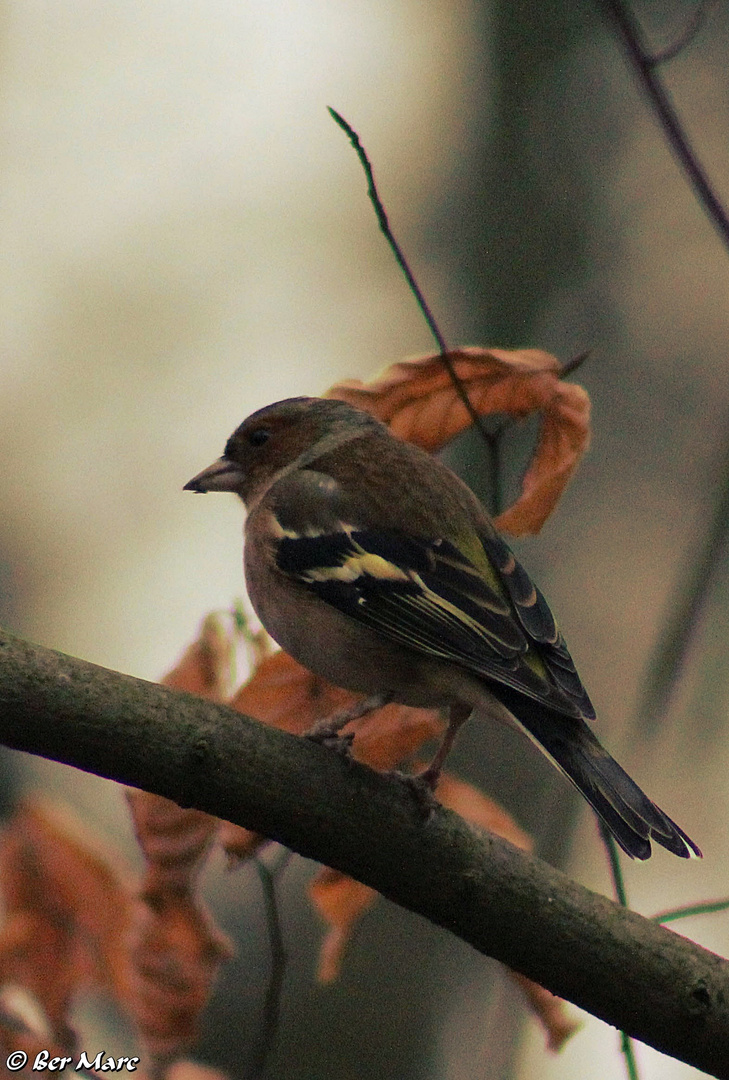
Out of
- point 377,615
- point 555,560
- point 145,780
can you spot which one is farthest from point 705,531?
point 555,560

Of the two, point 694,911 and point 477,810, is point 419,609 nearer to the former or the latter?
point 477,810

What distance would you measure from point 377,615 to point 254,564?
0.56 metres

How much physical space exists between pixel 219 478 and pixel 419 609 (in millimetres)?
1362

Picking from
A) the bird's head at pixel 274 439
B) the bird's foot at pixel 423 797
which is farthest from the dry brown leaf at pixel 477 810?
the bird's head at pixel 274 439

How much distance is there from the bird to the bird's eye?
477 millimetres

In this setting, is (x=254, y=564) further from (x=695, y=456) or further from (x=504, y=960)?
(x=695, y=456)

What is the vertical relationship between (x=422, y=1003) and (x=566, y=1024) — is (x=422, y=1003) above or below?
below

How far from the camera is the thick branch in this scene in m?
2.46

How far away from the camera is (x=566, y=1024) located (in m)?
3.53

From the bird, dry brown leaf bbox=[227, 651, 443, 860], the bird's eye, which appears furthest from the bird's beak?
dry brown leaf bbox=[227, 651, 443, 860]

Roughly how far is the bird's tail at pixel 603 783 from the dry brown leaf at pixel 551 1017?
81 cm

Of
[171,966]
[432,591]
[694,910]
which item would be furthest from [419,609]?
[171,966]

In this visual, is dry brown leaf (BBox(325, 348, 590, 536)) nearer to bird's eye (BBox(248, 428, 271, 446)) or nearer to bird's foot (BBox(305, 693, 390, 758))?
bird's foot (BBox(305, 693, 390, 758))

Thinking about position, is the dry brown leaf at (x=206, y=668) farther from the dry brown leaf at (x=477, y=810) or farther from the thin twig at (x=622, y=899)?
the thin twig at (x=622, y=899)
